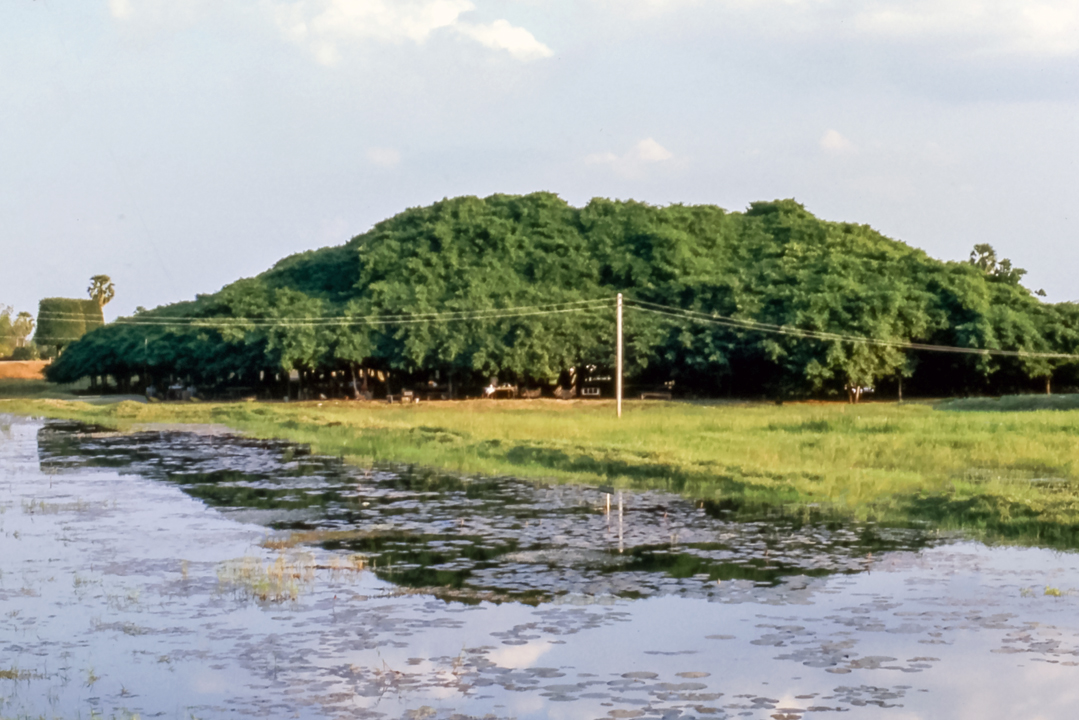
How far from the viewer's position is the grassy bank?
2047cm

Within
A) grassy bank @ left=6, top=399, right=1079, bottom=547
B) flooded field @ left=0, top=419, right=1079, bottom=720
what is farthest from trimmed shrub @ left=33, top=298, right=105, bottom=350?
flooded field @ left=0, top=419, right=1079, bottom=720

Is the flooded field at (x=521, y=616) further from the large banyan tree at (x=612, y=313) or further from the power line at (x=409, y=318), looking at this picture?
the power line at (x=409, y=318)

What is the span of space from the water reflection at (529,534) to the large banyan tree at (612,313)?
133ft

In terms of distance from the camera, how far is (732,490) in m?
23.8

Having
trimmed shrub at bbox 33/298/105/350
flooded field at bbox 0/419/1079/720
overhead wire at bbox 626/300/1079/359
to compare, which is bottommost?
flooded field at bbox 0/419/1079/720

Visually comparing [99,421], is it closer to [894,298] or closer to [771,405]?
[771,405]

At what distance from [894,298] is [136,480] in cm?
4801

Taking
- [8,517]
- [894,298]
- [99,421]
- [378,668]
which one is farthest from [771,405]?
[378,668]

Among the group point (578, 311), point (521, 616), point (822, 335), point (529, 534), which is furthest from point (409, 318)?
point (521, 616)

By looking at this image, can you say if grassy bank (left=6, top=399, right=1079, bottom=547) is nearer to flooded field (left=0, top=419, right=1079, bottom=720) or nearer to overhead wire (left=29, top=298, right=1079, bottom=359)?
flooded field (left=0, top=419, right=1079, bottom=720)

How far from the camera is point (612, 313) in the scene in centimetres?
7300

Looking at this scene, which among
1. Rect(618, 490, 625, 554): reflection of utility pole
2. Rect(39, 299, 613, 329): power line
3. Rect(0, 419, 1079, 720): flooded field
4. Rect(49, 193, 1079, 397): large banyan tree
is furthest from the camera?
Rect(39, 299, 613, 329): power line

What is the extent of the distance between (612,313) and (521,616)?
61040mm

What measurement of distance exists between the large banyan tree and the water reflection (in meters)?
40.6
